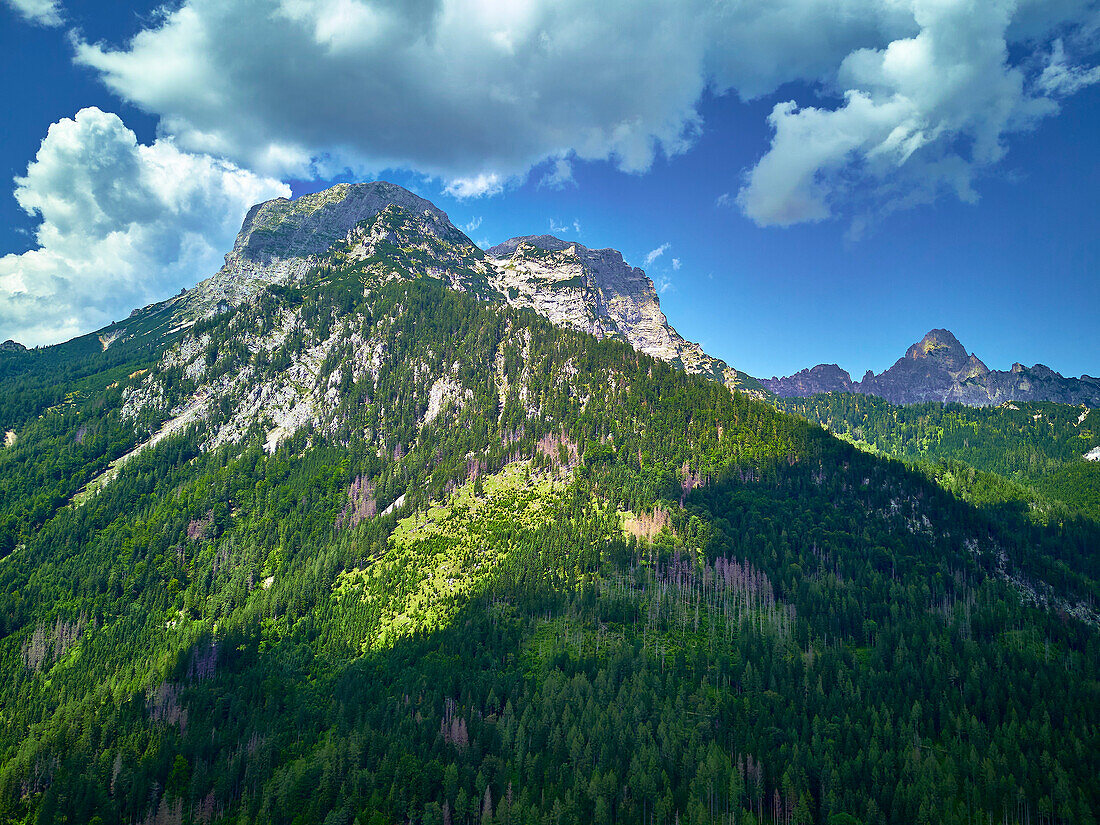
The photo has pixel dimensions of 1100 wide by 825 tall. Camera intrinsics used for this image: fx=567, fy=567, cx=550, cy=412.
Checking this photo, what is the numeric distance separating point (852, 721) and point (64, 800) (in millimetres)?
170843

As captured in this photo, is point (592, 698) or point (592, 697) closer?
point (592, 698)

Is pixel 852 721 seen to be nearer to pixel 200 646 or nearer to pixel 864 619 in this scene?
pixel 864 619

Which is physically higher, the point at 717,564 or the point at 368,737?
the point at 717,564

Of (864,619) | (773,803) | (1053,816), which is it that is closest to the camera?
(1053,816)

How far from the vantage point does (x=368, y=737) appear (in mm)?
127188

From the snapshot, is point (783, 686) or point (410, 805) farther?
point (783, 686)

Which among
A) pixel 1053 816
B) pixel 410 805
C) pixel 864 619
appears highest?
pixel 864 619

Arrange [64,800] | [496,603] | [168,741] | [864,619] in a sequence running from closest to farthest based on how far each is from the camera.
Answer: [64,800]
[168,741]
[864,619]
[496,603]

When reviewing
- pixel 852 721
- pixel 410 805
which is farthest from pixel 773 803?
pixel 410 805

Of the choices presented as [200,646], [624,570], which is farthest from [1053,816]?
[200,646]

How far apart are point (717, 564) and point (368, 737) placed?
4566 inches

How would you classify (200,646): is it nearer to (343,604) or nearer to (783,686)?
(343,604)

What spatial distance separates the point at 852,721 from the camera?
125 meters

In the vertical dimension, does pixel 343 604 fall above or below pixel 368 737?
above
